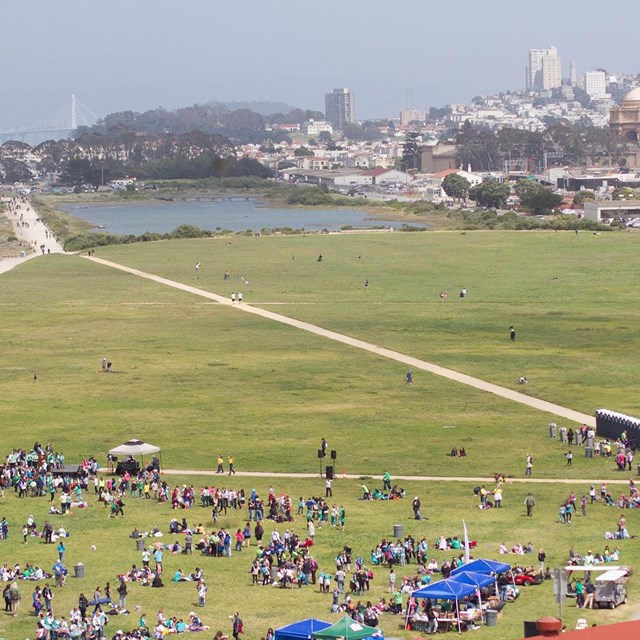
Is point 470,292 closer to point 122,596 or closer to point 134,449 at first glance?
point 134,449

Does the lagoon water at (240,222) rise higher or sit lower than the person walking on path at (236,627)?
lower

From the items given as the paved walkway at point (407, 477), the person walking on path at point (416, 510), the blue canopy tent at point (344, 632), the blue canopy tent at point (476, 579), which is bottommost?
the paved walkway at point (407, 477)

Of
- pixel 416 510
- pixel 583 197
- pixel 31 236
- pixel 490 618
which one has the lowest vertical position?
pixel 31 236

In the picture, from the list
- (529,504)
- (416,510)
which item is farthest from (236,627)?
(529,504)

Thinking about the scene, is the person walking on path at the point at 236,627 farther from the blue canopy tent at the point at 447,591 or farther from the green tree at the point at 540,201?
the green tree at the point at 540,201

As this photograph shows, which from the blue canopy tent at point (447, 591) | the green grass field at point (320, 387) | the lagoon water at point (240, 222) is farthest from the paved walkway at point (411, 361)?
the lagoon water at point (240, 222)

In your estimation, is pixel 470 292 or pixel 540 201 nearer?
pixel 470 292

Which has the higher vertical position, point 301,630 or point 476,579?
point 301,630
